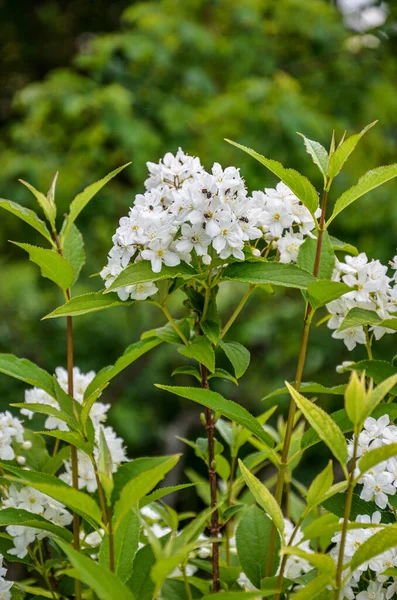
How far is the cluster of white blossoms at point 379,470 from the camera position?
2.43ft

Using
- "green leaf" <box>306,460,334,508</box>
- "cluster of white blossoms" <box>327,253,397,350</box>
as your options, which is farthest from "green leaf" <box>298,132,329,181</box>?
"green leaf" <box>306,460,334,508</box>

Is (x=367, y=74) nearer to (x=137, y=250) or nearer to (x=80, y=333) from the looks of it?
(x=80, y=333)

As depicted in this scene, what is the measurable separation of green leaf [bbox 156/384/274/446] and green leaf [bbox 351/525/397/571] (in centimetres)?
18

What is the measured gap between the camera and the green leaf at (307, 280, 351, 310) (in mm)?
737

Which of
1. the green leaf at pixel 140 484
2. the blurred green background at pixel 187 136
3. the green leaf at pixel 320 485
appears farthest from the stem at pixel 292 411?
the blurred green background at pixel 187 136

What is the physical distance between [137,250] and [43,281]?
347 centimetres

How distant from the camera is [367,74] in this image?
4.19 m

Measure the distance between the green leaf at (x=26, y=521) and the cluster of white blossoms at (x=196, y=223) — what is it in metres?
0.26

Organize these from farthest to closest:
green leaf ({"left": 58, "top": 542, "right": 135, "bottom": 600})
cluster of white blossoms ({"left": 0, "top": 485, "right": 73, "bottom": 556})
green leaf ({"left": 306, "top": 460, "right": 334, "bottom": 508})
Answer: cluster of white blossoms ({"left": 0, "top": 485, "right": 73, "bottom": 556}), green leaf ({"left": 306, "top": 460, "right": 334, "bottom": 508}), green leaf ({"left": 58, "top": 542, "right": 135, "bottom": 600})

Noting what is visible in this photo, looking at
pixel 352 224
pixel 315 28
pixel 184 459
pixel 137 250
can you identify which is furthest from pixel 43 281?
pixel 137 250

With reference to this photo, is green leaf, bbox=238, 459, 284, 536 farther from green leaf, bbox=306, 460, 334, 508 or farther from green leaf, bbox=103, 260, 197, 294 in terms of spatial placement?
green leaf, bbox=103, 260, 197, 294

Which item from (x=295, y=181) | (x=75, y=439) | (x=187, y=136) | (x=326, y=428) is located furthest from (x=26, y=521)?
(x=187, y=136)

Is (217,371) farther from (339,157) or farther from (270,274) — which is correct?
(339,157)

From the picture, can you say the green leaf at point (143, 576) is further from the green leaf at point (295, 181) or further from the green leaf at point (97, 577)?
the green leaf at point (295, 181)
